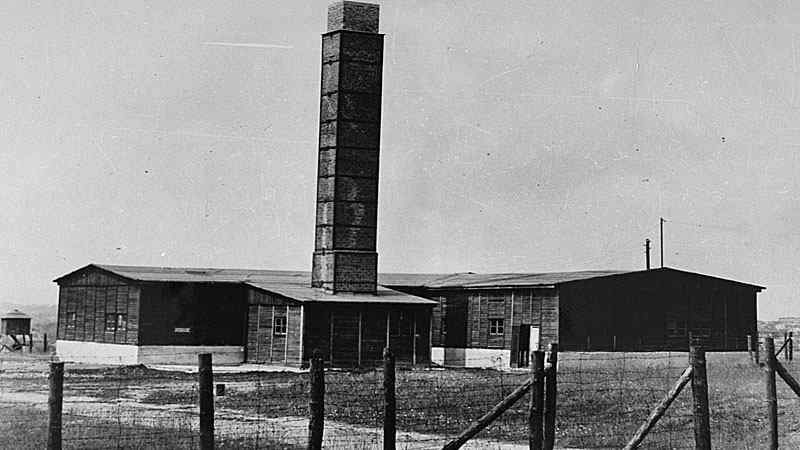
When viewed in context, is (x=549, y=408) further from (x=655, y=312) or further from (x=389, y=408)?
(x=655, y=312)

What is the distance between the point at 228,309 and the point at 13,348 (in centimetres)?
1863

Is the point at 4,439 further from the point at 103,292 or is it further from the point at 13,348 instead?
the point at 13,348

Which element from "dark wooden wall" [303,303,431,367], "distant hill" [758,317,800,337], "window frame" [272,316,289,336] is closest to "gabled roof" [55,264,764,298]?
"dark wooden wall" [303,303,431,367]

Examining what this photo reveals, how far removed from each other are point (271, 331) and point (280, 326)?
53 cm

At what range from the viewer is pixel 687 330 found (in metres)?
44.9

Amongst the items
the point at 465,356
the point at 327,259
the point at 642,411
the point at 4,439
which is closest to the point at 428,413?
the point at 642,411

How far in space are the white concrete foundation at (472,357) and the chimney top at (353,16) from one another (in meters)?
13.8

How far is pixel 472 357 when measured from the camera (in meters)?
46.3

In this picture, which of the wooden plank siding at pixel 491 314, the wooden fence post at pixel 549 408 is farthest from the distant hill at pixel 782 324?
the wooden fence post at pixel 549 408

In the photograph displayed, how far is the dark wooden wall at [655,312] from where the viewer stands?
42.4m

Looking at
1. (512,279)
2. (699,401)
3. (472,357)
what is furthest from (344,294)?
(699,401)

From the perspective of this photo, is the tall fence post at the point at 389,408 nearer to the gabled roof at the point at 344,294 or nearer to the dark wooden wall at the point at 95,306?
the gabled roof at the point at 344,294

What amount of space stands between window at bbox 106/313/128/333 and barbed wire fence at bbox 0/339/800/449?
33.7 ft

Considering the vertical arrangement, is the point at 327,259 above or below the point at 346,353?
above
